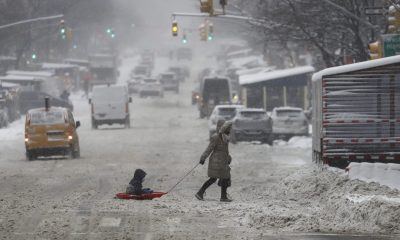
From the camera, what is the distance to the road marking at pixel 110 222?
1524 cm

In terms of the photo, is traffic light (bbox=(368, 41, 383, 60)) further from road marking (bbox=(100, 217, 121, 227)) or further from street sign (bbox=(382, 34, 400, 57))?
road marking (bbox=(100, 217, 121, 227))

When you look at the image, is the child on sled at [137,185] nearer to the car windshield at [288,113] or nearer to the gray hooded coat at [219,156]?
the gray hooded coat at [219,156]

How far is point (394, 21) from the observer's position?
30.7 m

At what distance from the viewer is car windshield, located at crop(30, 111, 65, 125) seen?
3219 cm

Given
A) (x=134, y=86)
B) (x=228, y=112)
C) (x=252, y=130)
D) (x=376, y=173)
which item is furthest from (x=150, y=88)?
(x=376, y=173)

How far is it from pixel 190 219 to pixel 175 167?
12965mm

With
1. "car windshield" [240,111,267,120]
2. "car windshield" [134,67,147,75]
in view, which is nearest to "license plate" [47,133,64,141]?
"car windshield" [240,111,267,120]

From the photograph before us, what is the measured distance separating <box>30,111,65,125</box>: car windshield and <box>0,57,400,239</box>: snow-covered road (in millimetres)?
1151

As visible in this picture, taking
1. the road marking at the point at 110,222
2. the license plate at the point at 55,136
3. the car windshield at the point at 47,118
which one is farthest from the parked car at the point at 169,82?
the road marking at the point at 110,222

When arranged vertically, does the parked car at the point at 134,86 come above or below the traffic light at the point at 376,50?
below

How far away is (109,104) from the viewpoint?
51344 millimetres

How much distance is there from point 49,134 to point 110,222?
1670 cm

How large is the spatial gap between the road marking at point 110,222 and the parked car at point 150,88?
7372cm

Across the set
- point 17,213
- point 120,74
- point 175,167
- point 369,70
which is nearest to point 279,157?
point 175,167
